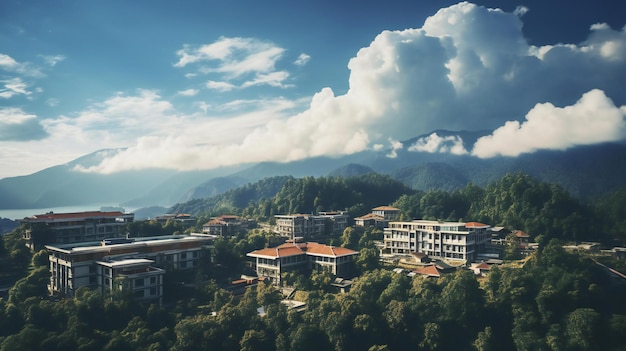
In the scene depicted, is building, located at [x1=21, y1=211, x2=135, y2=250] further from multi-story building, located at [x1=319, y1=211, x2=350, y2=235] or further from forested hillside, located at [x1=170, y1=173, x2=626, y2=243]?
forested hillside, located at [x1=170, y1=173, x2=626, y2=243]

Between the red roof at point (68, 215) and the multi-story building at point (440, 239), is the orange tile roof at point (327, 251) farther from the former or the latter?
the red roof at point (68, 215)

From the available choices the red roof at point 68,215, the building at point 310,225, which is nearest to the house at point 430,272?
the building at point 310,225

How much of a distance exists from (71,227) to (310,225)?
2047cm

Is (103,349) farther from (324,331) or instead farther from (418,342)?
(418,342)

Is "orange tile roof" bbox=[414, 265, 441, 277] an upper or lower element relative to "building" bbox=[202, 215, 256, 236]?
lower

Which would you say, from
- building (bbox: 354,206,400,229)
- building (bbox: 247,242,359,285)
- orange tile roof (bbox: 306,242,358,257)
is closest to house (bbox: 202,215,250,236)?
building (bbox: 354,206,400,229)

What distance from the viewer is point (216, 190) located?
598ft

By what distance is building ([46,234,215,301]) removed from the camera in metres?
25.9

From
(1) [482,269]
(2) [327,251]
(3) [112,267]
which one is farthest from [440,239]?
(3) [112,267]

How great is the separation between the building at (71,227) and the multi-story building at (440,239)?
73.1 ft

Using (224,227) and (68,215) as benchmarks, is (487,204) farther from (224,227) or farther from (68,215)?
(68,215)

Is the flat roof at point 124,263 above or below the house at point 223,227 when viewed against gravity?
below

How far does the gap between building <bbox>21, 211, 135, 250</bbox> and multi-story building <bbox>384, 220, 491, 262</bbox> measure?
73.1 feet

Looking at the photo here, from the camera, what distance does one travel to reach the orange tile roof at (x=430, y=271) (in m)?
27.2
